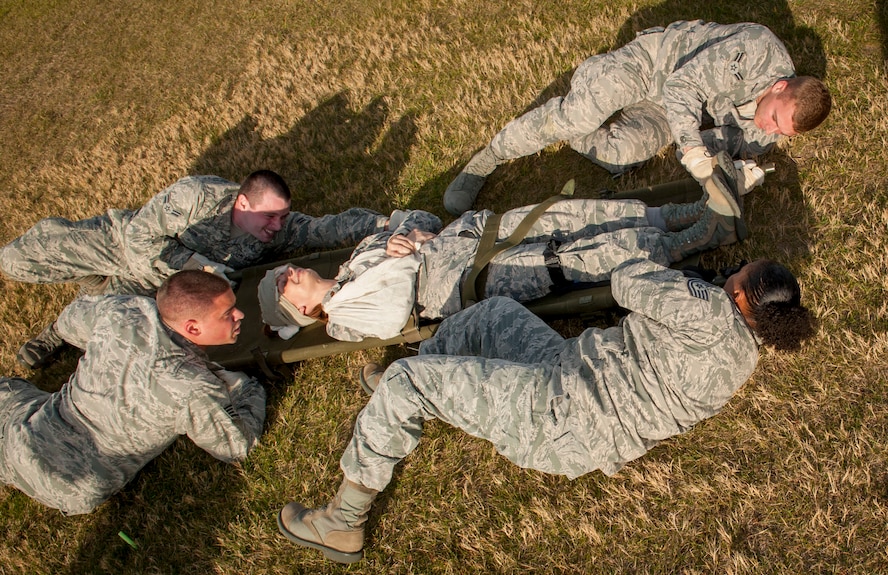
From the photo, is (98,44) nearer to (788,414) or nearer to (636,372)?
(636,372)

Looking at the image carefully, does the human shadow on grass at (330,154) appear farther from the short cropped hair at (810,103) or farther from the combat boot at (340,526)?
the short cropped hair at (810,103)

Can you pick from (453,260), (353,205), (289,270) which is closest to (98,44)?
(353,205)

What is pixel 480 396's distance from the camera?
3.92m

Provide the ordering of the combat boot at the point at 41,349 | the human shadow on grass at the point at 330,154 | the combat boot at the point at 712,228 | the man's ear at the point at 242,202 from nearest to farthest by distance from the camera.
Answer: the combat boot at the point at 712,228 < the man's ear at the point at 242,202 < the combat boot at the point at 41,349 < the human shadow on grass at the point at 330,154

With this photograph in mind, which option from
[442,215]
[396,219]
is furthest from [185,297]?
[442,215]

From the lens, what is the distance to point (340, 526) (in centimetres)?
428

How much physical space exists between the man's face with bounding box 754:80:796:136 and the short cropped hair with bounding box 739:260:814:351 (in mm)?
1835

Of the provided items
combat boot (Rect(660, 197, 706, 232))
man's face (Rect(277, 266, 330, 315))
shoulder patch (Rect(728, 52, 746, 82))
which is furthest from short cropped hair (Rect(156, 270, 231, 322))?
shoulder patch (Rect(728, 52, 746, 82))

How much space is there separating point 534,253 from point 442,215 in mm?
1810

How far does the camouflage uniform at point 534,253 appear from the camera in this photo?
4691mm

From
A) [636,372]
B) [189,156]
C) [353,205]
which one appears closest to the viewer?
[636,372]

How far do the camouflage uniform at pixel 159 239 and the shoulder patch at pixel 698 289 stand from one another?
3027 millimetres

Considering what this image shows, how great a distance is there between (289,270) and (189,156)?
350 centimetres

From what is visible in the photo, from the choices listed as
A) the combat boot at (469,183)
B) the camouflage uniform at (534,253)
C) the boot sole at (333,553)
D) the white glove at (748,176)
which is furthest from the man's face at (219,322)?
the white glove at (748,176)
